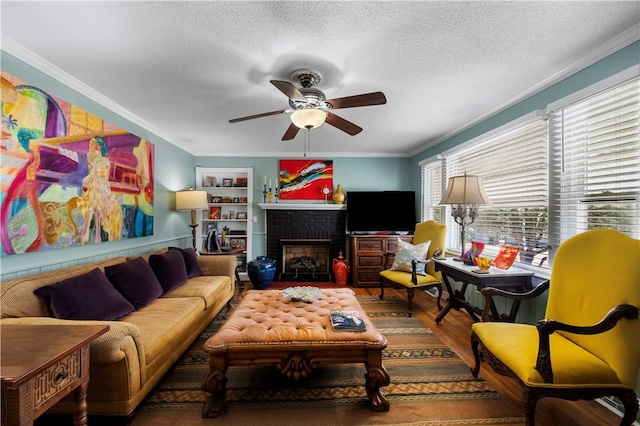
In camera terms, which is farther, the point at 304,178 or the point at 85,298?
the point at 304,178

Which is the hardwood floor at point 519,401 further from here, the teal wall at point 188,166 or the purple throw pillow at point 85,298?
the purple throw pillow at point 85,298

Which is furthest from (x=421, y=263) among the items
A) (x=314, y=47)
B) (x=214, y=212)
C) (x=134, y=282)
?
(x=214, y=212)

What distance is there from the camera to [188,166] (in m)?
4.78

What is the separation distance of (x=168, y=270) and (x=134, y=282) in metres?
0.49

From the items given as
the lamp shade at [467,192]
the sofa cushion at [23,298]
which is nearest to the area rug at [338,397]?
the sofa cushion at [23,298]

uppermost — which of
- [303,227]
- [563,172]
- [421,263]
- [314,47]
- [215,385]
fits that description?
[314,47]

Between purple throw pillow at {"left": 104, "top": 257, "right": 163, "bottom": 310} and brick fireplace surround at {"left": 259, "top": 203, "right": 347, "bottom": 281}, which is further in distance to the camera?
brick fireplace surround at {"left": 259, "top": 203, "right": 347, "bottom": 281}

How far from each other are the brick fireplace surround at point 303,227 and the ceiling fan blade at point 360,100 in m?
2.89

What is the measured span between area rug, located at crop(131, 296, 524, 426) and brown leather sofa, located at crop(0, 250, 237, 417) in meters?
0.17

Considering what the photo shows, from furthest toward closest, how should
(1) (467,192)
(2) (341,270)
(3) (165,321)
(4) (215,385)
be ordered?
(2) (341,270) → (1) (467,192) → (3) (165,321) → (4) (215,385)

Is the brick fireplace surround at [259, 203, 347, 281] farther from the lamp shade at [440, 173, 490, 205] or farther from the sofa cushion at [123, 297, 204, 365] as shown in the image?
the sofa cushion at [123, 297, 204, 365]

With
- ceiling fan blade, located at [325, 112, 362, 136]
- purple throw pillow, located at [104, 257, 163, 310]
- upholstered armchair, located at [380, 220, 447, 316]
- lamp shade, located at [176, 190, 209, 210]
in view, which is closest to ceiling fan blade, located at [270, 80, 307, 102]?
ceiling fan blade, located at [325, 112, 362, 136]

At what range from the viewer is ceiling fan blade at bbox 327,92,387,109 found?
203 cm

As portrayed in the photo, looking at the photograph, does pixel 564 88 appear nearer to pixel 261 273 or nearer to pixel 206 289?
pixel 206 289
